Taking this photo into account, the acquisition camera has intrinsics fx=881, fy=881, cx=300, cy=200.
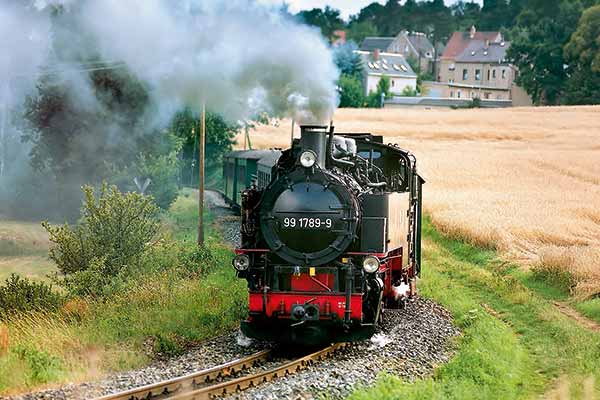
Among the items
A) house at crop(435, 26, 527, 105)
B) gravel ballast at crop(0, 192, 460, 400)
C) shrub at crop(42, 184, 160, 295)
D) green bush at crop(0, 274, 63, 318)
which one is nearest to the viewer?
gravel ballast at crop(0, 192, 460, 400)

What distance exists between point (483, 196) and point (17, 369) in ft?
79.9

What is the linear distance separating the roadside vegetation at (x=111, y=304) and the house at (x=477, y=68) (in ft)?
227

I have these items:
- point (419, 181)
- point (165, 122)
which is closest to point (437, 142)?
point (165, 122)

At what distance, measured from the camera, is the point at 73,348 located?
12.2m

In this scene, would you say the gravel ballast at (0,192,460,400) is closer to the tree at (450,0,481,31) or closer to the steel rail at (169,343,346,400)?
the steel rail at (169,343,346,400)

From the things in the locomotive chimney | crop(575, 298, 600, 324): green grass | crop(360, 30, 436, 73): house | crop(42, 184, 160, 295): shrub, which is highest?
crop(360, 30, 436, 73): house

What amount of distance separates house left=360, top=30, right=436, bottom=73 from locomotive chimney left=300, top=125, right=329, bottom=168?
8979 cm

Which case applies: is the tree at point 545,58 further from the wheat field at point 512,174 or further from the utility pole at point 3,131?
the utility pole at point 3,131

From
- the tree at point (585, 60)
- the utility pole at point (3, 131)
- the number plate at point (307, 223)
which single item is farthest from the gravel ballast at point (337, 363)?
the tree at point (585, 60)

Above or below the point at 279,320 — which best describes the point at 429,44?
above

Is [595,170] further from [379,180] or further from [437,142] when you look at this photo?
[379,180]

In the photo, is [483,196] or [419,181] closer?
[419,181]

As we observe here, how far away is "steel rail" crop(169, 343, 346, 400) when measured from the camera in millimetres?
9844

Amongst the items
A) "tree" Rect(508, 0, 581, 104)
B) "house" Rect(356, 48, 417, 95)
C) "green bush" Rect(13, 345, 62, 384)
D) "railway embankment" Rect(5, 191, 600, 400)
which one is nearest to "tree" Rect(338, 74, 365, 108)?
"house" Rect(356, 48, 417, 95)
